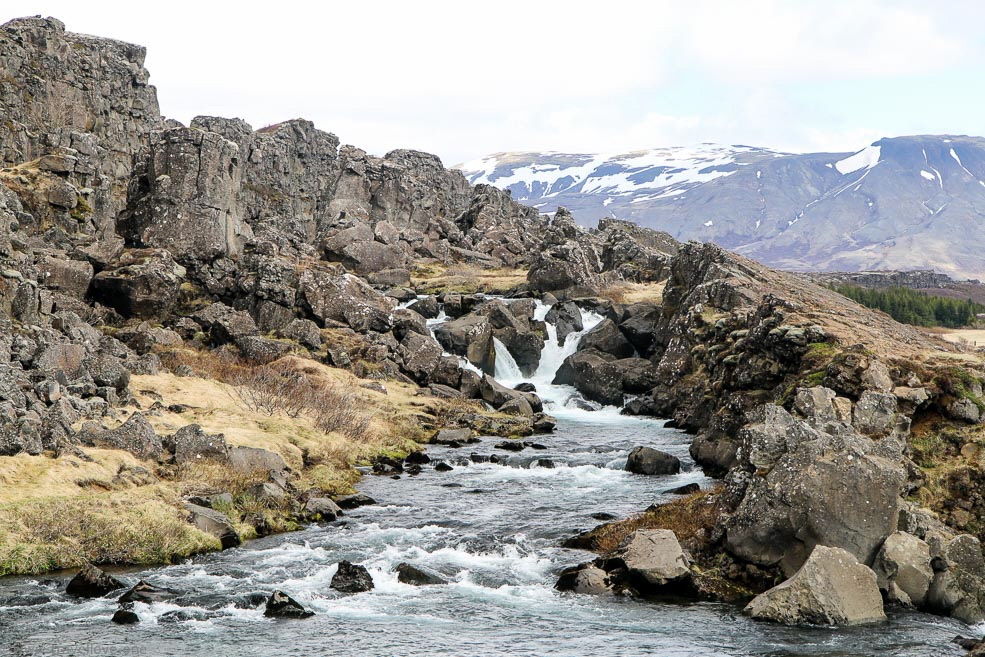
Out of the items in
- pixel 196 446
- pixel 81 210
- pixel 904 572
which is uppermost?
pixel 81 210

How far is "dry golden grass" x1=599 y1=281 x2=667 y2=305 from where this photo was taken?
81.6 meters

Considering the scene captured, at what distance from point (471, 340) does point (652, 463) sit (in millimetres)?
30713

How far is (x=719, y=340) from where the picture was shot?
173 ft

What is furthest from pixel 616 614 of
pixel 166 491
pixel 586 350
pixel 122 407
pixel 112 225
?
pixel 112 225

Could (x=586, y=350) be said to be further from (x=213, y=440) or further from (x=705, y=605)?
(x=705, y=605)

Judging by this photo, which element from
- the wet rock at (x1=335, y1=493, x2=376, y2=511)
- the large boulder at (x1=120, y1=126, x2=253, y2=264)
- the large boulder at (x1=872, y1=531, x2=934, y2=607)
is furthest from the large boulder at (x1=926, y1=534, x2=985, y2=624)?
the large boulder at (x1=120, y1=126, x2=253, y2=264)

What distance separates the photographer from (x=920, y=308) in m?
131

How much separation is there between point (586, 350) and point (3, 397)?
153 feet

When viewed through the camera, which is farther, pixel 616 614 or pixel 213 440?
pixel 213 440

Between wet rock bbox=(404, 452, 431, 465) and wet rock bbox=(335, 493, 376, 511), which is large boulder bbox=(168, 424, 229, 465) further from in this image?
wet rock bbox=(404, 452, 431, 465)

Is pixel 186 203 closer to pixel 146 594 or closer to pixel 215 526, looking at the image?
pixel 215 526

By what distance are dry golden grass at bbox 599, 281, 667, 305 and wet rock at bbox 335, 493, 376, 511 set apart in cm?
5018

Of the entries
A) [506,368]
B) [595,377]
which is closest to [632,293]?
[506,368]

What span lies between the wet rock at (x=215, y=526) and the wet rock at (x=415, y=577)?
243 inches
